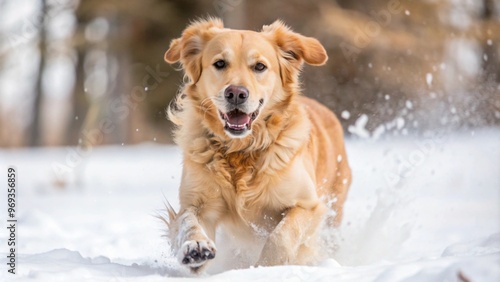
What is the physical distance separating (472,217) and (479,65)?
24.9ft

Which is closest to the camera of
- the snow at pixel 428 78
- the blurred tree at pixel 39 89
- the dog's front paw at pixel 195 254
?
the dog's front paw at pixel 195 254

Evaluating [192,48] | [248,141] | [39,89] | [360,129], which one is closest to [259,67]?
[248,141]

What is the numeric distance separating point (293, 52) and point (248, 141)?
2.05 ft

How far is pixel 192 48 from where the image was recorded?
412 cm

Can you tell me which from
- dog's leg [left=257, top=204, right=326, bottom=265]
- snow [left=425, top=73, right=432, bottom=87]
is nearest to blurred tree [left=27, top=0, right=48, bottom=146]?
snow [left=425, top=73, right=432, bottom=87]

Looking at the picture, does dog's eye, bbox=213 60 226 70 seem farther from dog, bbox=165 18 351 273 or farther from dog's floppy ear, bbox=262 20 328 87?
dog's floppy ear, bbox=262 20 328 87

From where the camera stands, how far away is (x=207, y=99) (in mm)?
3902

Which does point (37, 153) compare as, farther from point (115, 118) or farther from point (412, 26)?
point (412, 26)

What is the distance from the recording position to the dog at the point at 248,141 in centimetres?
370

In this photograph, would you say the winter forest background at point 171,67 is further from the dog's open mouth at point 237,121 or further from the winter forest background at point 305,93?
the dog's open mouth at point 237,121

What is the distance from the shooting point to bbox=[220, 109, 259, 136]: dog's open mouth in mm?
3676

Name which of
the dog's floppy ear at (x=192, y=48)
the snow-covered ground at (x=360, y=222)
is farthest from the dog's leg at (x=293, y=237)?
the dog's floppy ear at (x=192, y=48)

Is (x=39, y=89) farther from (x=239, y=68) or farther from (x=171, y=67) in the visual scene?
(x=239, y=68)

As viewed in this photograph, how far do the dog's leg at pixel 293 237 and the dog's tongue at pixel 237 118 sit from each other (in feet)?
1.78
